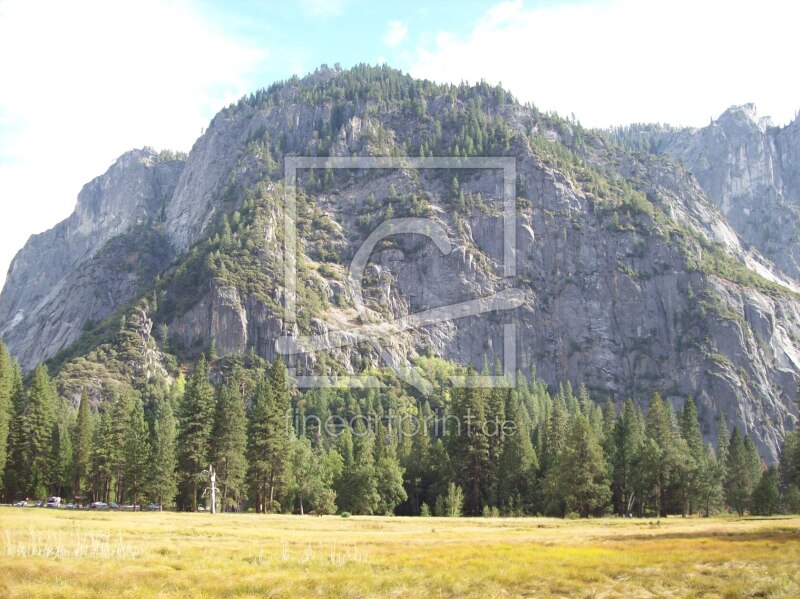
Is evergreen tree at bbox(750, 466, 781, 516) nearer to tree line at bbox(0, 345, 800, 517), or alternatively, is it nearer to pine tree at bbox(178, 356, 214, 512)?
tree line at bbox(0, 345, 800, 517)

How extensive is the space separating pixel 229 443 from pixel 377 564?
4643cm

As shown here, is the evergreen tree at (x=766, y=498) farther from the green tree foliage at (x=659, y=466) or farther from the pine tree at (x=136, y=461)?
the pine tree at (x=136, y=461)

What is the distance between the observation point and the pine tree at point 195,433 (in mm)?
76250

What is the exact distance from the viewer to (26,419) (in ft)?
288

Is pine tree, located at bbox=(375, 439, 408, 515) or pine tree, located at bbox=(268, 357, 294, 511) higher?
pine tree, located at bbox=(268, 357, 294, 511)

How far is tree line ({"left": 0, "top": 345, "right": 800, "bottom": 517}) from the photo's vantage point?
78.6 meters

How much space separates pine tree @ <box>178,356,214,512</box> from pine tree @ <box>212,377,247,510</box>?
3.35ft

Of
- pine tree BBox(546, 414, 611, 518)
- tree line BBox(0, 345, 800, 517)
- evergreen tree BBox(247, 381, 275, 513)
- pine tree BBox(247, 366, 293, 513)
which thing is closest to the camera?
evergreen tree BBox(247, 381, 275, 513)

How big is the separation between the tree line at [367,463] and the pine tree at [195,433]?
0.46 feet

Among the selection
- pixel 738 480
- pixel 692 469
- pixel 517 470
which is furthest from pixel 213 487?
pixel 738 480

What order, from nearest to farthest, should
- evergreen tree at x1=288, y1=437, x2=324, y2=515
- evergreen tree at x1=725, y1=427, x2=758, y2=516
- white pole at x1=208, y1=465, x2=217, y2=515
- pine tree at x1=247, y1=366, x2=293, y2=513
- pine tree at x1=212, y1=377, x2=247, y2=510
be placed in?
white pole at x1=208, y1=465, x2=217, y2=515, pine tree at x1=247, y1=366, x2=293, y2=513, pine tree at x1=212, y1=377, x2=247, y2=510, evergreen tree at x1=288, y1=437, x2=324, y2=515, evergreen tree at x1=725, y1=427, x2=758, y2=516

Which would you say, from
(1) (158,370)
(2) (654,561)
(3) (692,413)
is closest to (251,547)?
(2) (654,561)

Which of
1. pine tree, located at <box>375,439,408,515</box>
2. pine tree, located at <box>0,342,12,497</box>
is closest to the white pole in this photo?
pine tree, located at <box>375,439,408,515</box>

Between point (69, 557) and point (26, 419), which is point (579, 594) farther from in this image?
point (26, 419)
